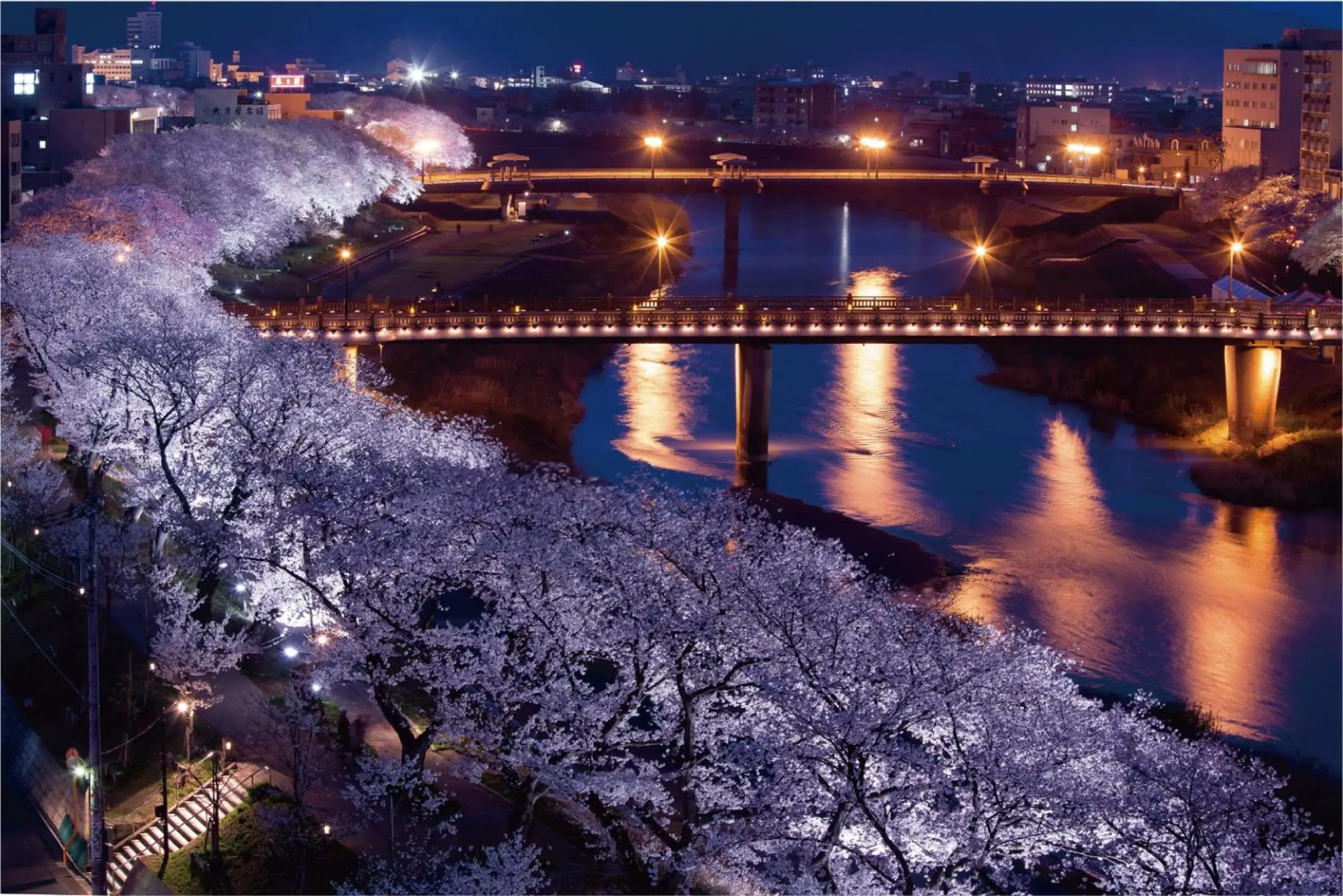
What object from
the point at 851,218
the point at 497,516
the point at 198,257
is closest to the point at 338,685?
the point at 497,516

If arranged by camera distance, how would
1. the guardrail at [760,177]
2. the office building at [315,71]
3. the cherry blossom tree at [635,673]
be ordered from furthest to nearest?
the office building at [315,71] → the guardrail at [760,177] → the cherry blossom tree at [635,673]

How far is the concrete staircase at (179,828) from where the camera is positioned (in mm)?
9922

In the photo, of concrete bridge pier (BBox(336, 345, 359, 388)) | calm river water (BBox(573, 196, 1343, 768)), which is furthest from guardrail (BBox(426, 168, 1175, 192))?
concrete bridge pier (BBox(336, 345, 359, 388))

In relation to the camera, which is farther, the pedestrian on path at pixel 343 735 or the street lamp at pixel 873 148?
the street lamp at pixel 873 148

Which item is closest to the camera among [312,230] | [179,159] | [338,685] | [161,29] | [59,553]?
[338,685]

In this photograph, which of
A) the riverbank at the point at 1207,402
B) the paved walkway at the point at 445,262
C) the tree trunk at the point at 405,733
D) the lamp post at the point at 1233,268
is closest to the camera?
the tree trunk at the point at 405,733

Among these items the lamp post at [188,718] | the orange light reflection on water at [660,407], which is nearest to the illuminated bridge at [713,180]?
the orange light reflection on water at [660,407]

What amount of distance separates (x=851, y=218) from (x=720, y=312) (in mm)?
34454

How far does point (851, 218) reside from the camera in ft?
184

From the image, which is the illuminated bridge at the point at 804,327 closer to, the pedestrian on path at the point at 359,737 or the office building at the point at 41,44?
the pedestrian on path at the point at 359,737

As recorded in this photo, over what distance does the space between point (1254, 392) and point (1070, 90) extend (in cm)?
11345

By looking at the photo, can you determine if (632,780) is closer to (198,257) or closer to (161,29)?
(198,257)

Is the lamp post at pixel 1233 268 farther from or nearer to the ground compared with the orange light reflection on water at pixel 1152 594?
farther from the ground

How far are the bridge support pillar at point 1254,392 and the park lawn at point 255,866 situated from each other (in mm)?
16556
